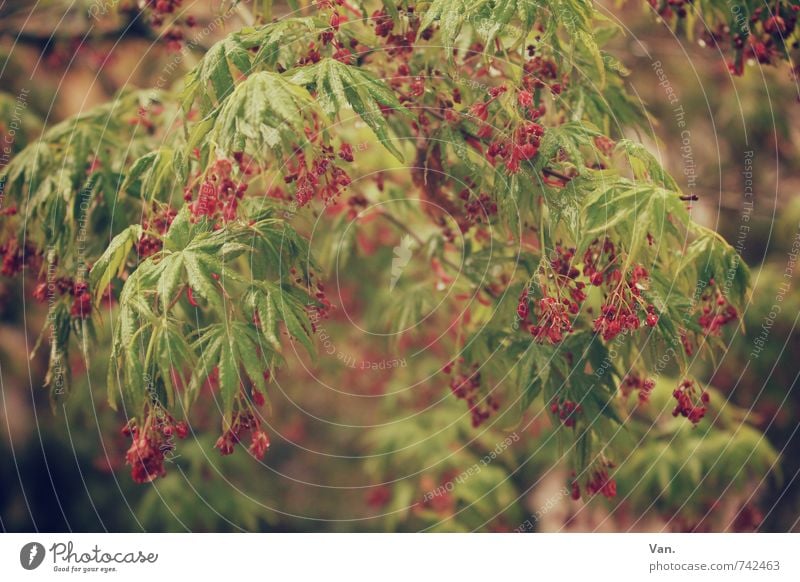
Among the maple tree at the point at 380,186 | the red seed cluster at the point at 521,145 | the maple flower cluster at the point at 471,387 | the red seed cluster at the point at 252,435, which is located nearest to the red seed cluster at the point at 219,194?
the maple tree at the point at 380,186

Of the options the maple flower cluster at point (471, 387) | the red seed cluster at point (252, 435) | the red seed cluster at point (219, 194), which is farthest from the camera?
the maple flower cluster at point (471, 387)

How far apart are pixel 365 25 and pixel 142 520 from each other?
2.16 metres

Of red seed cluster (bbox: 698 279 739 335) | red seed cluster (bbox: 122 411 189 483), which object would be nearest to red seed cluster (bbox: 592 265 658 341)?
red seed cluster (bbox: 698 279 739 335)

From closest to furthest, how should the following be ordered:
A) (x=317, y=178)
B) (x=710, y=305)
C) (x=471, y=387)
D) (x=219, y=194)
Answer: (x=219, y=194)
(x=317, y=178)
(x=710, y=305)
(x=471, y=387)

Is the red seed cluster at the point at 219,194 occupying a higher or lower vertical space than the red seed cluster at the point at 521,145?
lower

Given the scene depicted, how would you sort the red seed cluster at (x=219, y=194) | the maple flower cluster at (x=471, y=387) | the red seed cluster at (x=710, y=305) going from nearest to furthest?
the red seed cluster at (x=219, y=194) → the red seed cluster at (x=710, y=305) → the maple flower cluster at (x=471, y=387)

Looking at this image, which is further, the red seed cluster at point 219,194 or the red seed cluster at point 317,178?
the red seed cluster at point 317,178

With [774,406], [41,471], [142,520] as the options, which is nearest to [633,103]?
[774,406]

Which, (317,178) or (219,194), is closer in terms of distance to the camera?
(219,194)

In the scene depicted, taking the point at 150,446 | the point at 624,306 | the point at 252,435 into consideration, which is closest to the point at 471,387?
the point at 624,306

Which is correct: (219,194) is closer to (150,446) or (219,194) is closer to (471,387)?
(150,446)

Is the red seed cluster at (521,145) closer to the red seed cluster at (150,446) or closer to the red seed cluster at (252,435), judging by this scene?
the red seed cluster at (252,435)

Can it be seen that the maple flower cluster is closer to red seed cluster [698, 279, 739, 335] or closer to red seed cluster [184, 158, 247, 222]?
red seed cluster [698, 279, 739, 335]
